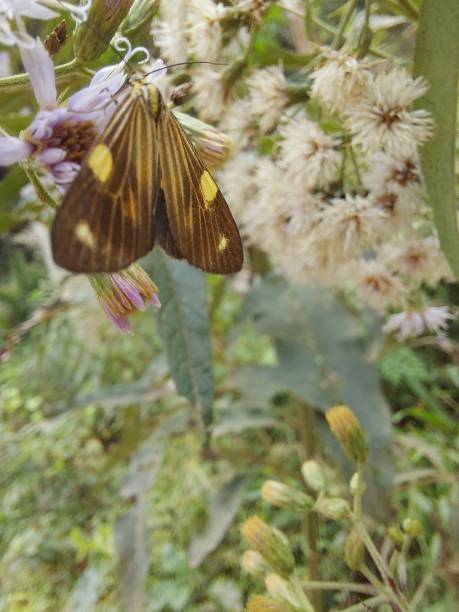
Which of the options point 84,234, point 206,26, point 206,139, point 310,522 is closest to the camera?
point 84,234

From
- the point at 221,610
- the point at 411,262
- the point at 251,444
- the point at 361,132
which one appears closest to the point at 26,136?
the point at 361,132

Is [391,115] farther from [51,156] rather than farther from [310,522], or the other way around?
[310,522]

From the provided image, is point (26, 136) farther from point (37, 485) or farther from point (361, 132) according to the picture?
point (37, 485)

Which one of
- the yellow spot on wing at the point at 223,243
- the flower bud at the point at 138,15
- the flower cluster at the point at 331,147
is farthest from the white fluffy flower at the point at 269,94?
the yellow spot on wing at the point at 223,243

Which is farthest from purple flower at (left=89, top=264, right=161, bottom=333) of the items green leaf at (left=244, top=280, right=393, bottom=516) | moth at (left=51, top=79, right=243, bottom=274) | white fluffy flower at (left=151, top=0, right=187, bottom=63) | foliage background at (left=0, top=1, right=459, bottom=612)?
green leaf at (left=244, top=280, right=393, bottom=516)

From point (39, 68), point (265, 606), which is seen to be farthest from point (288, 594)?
point (39, 68)

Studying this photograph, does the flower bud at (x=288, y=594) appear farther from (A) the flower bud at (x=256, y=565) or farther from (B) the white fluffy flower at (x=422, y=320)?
(B) the white fluffy flower at (x=422, y=320)
